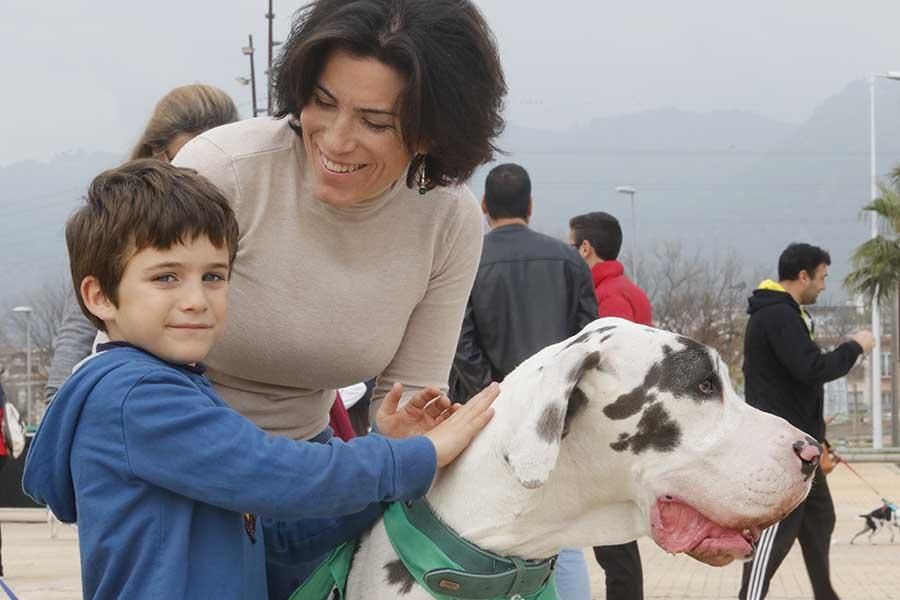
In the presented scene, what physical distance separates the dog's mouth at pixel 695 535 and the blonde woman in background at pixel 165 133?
7.84 feet

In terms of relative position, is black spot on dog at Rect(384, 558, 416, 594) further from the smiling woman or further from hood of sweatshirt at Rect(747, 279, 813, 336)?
hood of sweatshirt at Rect(747, 279, 813, 336)

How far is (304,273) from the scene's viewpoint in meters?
3.12

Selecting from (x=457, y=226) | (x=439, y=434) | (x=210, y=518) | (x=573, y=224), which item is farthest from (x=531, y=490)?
(x=573, y=224)

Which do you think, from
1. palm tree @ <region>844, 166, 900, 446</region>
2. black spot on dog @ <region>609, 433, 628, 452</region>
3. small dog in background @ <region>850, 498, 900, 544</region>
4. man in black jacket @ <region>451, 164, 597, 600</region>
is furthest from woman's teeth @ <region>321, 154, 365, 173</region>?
palm tree @ <region>844, 166, 900, 446</region>

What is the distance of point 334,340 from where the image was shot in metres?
3.17

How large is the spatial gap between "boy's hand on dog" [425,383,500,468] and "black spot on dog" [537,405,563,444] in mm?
224

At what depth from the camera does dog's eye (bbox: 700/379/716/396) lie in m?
2.82

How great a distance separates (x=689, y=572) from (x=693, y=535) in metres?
8.51

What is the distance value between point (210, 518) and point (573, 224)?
5857mm

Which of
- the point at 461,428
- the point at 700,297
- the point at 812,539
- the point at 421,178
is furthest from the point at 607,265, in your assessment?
the point at 700,297

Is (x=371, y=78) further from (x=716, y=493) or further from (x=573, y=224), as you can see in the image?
(x=573, y=224)

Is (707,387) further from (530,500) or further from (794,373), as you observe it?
(794,373)

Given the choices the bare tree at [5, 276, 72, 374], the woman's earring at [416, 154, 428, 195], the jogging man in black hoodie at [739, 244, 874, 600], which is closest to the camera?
the woman's earring at [416, 154, 428, 195]

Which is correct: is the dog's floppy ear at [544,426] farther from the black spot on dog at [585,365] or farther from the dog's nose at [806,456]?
the dog's nose at [806,456]
